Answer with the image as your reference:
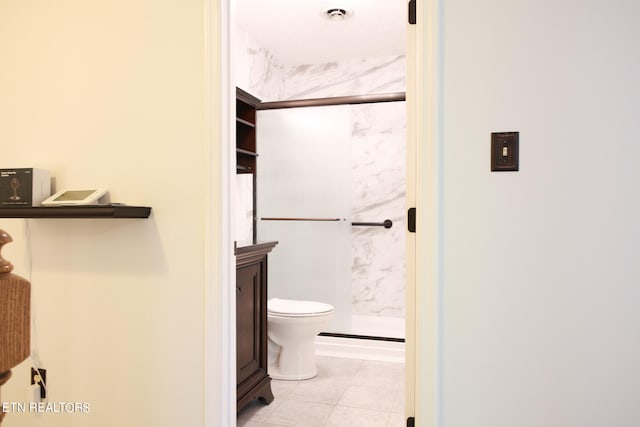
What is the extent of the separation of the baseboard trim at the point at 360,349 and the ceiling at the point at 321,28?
2.41m

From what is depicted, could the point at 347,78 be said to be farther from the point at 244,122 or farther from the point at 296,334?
the point at 296,334

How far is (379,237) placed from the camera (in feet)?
14.1

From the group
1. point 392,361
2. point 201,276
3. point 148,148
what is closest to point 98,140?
point 148,148

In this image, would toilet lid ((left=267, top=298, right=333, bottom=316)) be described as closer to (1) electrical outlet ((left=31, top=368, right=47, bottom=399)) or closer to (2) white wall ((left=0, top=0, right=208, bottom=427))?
(2) white wall ((left=0, top=0, right=208, bottom=427))

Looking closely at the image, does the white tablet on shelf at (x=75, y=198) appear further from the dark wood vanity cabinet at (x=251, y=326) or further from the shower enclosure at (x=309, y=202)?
the shower enclosure at (x=309, y=202)

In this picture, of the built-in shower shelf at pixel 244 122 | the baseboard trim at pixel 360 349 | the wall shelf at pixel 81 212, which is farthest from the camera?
the baseboard trim at pixel 360 349

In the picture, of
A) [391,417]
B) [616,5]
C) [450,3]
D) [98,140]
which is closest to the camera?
[616,5]

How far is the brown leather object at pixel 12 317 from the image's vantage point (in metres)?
0.59

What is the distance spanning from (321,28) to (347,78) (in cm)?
86

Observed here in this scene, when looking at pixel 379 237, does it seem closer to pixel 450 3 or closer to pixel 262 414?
pixel 262 414

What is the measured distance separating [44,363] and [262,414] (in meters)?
1.12

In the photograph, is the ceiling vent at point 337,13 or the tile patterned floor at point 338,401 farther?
the ceiling vent at point 337,13

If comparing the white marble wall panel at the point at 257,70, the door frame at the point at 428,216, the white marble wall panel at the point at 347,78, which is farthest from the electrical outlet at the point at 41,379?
the white marble wall panel at the point at 347,78

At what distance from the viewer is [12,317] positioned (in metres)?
0.60
